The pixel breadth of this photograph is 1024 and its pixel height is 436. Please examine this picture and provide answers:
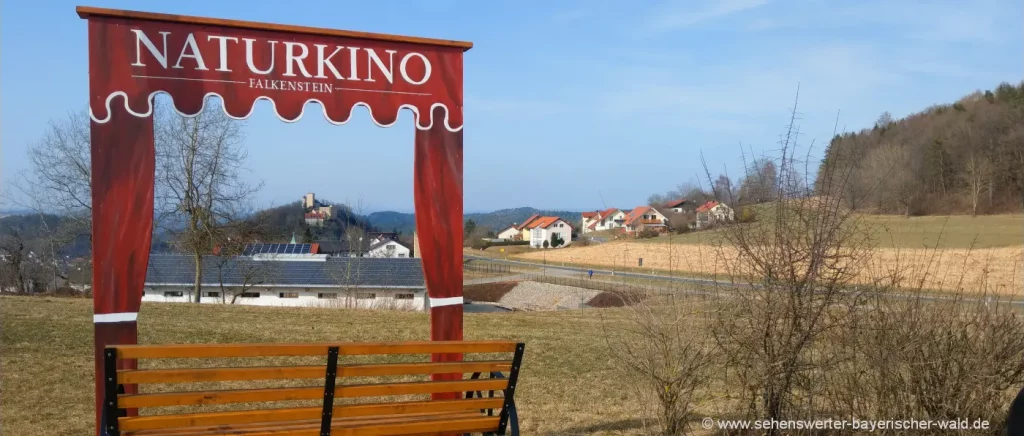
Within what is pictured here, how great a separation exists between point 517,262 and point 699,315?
57525mm

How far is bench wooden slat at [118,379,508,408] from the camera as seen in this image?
3824 mm

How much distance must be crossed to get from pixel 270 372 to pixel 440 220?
2.29 m

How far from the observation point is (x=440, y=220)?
600 cm

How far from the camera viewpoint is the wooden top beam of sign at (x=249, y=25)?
492cm

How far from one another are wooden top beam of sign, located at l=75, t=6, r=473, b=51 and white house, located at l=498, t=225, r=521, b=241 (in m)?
99.4

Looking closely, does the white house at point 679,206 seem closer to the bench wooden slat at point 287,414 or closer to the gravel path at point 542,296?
the bench wooden slat at point 287,414

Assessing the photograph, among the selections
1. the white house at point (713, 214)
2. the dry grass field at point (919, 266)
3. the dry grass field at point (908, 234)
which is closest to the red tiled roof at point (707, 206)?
the white house at point (713, 214)

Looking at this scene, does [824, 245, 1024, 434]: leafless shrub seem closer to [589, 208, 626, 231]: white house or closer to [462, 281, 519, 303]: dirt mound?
[589, 208, 626, 231]: white house

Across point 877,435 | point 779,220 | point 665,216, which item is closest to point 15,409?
point 665,216

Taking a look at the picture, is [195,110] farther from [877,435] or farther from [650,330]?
[877,435]

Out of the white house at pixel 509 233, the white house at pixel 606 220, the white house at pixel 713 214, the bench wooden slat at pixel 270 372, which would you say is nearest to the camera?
the bench wooden slat at pixel 270 372

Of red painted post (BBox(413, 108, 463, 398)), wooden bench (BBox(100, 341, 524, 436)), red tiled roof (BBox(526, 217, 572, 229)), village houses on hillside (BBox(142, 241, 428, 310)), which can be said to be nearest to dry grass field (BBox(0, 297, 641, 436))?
red painted post (BBox(413, 108, 463, 398))

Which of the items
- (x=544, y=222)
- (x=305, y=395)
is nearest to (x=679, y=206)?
(x=305, y=395)

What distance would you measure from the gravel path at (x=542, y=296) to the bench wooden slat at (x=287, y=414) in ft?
88.6
